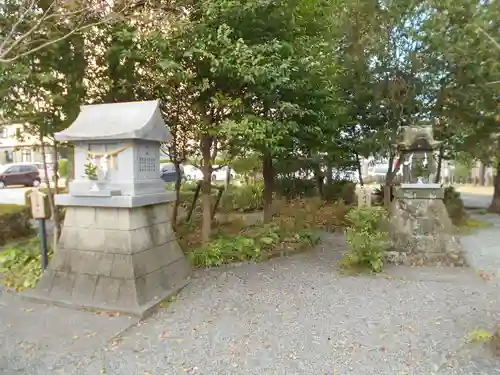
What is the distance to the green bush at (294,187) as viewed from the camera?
47.2ft

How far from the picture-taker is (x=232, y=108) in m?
6.35

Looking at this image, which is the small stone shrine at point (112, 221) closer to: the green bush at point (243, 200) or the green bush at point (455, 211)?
the green bush at point (243, 200)

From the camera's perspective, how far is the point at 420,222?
671 cm

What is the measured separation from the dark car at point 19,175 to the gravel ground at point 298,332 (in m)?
22.5

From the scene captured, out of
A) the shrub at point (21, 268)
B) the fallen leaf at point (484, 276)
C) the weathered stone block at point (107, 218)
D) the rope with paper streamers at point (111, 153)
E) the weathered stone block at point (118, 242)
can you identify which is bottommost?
the fallen leaf at point (484, 276)

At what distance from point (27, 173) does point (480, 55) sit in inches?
975

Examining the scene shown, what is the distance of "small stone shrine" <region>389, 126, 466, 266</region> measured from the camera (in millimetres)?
6512

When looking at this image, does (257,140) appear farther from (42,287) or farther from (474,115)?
(474,115)

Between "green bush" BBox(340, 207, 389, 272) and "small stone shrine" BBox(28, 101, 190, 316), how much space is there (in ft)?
9.35

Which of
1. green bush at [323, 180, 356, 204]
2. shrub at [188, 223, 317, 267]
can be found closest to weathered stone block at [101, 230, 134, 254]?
shrub at [188, 223, 317, 267]

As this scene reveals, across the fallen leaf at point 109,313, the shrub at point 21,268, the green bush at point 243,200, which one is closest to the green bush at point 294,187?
the green bush at point 243,200

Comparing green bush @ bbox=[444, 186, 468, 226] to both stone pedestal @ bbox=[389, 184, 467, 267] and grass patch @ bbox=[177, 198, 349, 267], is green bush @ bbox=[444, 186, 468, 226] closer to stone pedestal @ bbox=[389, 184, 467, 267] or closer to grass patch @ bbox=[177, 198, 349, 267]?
grass patch @ bbox=[177, 198, 349, 267]

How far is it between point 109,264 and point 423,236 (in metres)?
5.21

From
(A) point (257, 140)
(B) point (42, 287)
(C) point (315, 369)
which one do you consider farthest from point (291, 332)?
(B) point (42, 287)
